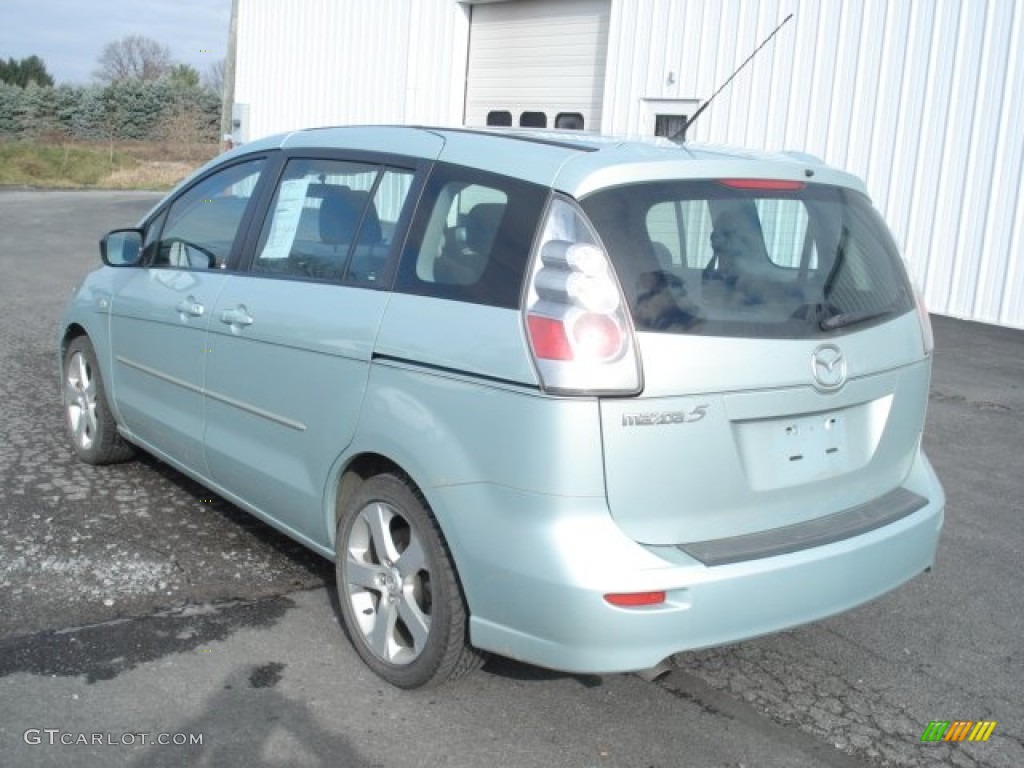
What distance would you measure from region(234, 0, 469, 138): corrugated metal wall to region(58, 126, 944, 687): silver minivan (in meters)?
11.2

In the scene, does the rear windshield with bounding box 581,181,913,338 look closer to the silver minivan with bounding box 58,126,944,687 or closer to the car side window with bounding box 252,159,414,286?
the silver minivan with bounding box 58,126,944,687

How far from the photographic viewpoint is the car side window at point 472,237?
3.22 meters

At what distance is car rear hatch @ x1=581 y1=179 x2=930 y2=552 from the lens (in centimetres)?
307

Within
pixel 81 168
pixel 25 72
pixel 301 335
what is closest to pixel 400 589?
pixel 301 335

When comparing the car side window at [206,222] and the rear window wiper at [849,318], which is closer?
the rear window wiper at [849,318]

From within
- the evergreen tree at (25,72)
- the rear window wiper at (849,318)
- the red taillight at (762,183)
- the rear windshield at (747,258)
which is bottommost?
the rear window wiper at (849,318)

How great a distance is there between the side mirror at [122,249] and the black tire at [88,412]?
1.96 feet

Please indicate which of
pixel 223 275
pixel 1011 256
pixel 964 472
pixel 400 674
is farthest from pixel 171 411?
pixel 1011 256

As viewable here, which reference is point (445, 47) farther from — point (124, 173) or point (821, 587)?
point (124, 173)

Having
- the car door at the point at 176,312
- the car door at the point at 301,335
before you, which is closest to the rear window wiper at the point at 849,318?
the car door at the point at 301,335

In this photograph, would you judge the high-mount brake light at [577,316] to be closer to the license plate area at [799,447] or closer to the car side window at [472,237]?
the car side window at [472,237]

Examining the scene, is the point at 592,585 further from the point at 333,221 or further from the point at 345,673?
the point at 333,221

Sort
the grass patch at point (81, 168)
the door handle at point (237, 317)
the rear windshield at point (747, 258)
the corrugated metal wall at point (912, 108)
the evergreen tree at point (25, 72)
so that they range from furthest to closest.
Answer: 1. the evergreen tree at point (25, 72)
2. the grass patch at point (81, 168)
3. the corrugated metal wall at point (912, 108)
4. the door handle at point (237, 317)
5. the rear windshield at point (747, 258)

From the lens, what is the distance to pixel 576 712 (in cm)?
353
